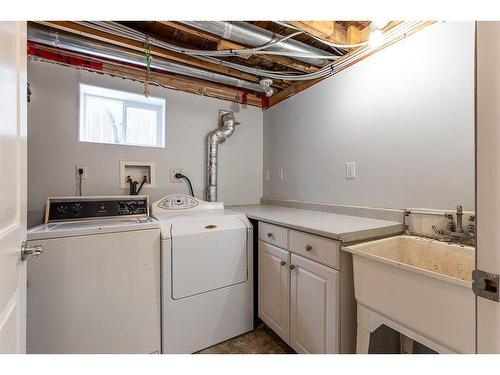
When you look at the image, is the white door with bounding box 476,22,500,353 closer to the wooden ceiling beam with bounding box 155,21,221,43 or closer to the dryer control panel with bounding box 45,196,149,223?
the wooden ceiling beam with bounding box 155,21,221,43

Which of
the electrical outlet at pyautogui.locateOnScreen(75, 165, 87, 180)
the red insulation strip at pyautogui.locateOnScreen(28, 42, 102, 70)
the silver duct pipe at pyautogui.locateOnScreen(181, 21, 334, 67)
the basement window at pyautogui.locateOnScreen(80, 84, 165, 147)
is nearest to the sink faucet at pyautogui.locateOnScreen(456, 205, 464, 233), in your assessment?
the silver duct pipe at pyautogui.locateOnScreen(181, 21, 334, 67)

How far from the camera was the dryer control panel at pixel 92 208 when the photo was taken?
1.50 metres

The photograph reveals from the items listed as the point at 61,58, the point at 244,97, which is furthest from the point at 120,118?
the point at 244,97

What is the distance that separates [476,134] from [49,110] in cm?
253

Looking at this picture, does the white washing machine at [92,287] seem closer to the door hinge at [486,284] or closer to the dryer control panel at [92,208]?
the dryer control panel at [92,208]

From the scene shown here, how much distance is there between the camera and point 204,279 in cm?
154

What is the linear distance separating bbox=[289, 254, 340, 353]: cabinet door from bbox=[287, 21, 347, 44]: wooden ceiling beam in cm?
143

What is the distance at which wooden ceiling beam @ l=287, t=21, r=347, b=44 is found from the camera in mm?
1327

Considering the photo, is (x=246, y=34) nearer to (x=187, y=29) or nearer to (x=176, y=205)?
(x=187, y=29)

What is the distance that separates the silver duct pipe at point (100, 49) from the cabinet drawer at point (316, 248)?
166cm

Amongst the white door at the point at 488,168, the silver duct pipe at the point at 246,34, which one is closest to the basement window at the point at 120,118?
the silver duct pipe at the point at 246,34
